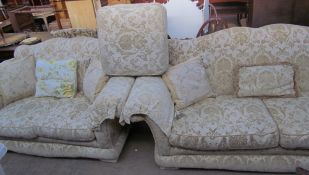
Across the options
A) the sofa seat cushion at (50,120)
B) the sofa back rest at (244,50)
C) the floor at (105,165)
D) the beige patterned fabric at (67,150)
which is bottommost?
the floor at (105,165)

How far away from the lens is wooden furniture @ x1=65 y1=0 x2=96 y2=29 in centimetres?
320

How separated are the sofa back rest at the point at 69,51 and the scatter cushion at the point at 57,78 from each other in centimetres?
7

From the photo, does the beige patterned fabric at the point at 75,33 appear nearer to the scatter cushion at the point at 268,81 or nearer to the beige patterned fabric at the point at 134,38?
the beige patterned fabric at the point at 134,38

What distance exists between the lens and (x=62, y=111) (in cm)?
208

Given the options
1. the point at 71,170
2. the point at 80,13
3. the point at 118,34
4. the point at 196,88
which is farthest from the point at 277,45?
the point at 80,13

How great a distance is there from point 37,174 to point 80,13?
6.88 ft

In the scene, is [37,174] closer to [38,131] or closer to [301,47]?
[38,131]

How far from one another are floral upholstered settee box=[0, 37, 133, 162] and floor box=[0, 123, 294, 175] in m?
0.08

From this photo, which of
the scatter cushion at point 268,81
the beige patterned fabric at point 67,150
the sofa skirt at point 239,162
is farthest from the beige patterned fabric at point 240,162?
the scatter cushion at point 268,81

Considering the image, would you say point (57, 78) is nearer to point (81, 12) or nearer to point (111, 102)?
point (111, 102)

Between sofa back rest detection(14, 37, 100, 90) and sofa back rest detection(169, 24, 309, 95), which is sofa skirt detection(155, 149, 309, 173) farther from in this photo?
sofa back rest detection(14, 37, 100, 90)

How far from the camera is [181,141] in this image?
1.69 meters

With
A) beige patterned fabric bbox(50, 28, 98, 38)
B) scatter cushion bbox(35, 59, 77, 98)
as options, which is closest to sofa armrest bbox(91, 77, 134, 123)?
scatter cushion bbox(35, 59, 77, 98)

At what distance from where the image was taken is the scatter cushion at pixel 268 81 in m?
1.87
